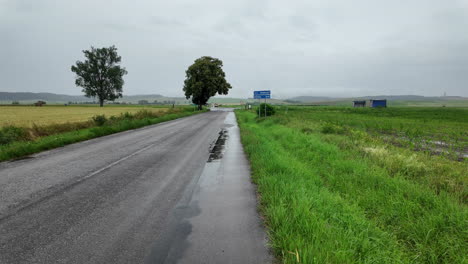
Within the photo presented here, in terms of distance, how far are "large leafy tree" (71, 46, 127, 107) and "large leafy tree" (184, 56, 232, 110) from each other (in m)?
28.4

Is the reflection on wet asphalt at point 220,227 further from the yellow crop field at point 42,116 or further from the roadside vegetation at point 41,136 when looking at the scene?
the yellow crop field at point 42,116

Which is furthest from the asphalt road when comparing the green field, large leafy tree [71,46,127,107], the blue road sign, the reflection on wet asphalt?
large leafy tree [71,46,127,107]

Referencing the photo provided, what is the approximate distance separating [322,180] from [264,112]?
2530 cm

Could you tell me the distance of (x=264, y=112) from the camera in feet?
100

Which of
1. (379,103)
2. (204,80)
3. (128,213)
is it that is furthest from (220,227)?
(379,103)

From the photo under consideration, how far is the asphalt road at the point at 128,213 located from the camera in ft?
9.35

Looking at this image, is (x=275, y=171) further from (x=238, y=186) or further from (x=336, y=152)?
(x=336, y=152)

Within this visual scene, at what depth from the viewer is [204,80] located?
53.6 metres

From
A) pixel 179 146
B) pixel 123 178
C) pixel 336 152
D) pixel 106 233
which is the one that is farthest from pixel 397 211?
pixel 179 146

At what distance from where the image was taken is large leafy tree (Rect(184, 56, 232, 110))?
52719 mm

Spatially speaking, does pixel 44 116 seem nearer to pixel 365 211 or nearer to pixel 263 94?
pixel 263 94

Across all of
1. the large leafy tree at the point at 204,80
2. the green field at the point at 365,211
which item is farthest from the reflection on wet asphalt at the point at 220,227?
the large leafy tree at the point at 204,80

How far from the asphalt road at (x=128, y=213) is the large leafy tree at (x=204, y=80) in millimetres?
46613

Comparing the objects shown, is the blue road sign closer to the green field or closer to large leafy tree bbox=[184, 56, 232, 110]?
the green field
